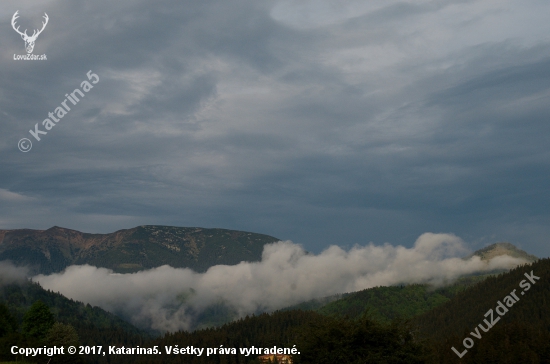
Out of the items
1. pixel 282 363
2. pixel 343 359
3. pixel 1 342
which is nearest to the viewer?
pixel 343 359

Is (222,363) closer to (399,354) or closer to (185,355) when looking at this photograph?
(185,355)

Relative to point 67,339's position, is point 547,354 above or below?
below

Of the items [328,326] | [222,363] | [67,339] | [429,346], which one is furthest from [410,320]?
[222,363]

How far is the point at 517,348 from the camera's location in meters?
109

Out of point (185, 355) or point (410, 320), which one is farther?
point (185, 355)

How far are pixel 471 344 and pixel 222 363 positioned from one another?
8501cm

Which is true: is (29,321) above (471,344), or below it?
above

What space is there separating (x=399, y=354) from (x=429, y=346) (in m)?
4.38

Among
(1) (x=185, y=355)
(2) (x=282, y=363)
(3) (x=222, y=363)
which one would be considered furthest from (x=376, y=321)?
(1) (x=185, y=355)

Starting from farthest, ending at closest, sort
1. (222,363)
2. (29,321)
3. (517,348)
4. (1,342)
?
(222,363) < (517,348) < (29,321) < (1,342)

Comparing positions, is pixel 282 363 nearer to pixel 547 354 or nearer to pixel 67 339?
pixel 67 339

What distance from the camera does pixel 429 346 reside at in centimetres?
3734

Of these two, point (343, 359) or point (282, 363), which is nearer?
point (343, 359)

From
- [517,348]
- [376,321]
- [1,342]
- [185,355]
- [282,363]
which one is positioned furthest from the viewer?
[185,355]
